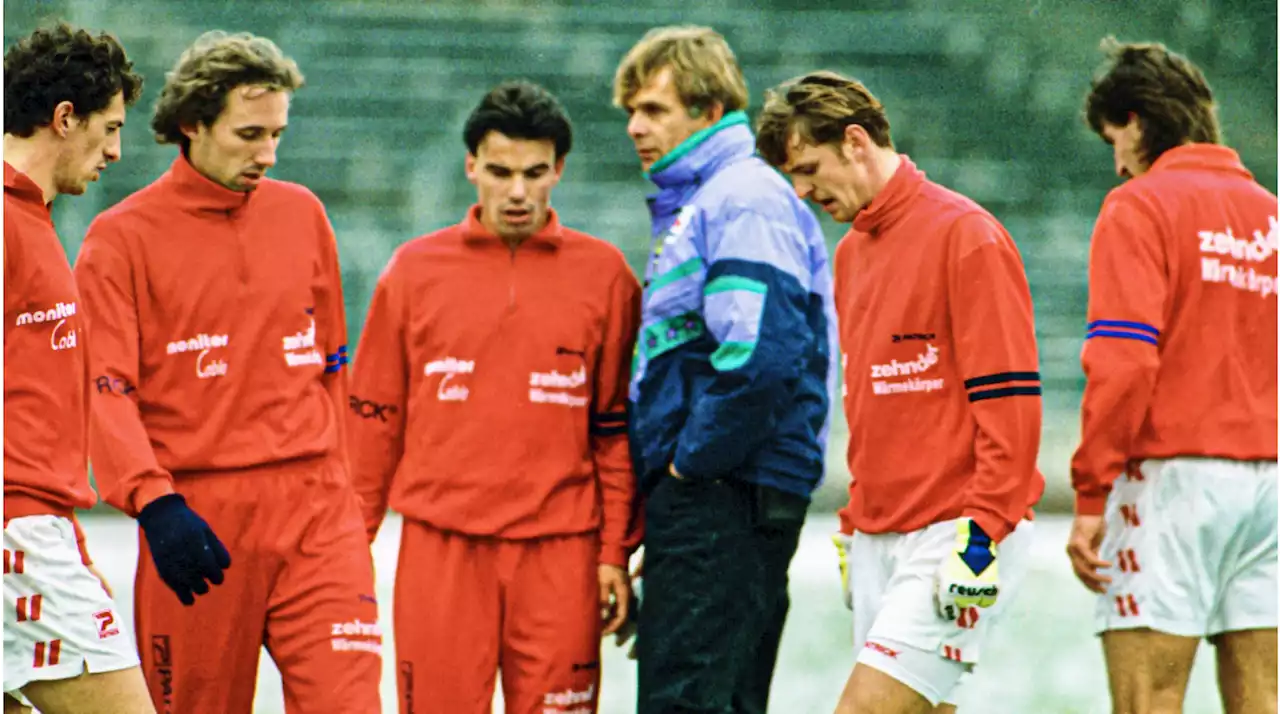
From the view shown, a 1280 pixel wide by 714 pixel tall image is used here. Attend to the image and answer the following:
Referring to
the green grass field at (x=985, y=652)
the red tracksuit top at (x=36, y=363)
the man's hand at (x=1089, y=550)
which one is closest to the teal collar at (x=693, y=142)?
the man's hand at (x=1089, y=550)

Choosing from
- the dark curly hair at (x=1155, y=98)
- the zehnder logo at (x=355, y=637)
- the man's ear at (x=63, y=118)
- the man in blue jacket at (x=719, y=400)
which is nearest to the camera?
the man's ear at (x=63, y=118)

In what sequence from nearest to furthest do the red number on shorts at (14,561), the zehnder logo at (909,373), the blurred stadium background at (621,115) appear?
the red number on shorts at (14,561) → the zehnder logo at (909,373) → the blurred stadium background at (621,115)

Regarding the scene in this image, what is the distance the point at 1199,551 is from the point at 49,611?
2.87 m

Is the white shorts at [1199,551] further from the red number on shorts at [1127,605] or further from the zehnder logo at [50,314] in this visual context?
the zehnder logo at [50,314]

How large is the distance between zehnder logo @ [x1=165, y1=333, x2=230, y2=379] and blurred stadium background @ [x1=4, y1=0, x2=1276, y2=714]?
5.86m

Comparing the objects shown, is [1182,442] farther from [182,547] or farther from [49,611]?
[49,611]

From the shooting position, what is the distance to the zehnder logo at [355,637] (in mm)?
5379

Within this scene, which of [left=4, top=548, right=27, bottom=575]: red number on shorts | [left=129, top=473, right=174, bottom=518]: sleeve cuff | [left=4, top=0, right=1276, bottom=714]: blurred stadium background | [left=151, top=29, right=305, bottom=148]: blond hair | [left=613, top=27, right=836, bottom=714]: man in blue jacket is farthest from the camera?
[left=4, top=0, right=1276, bottom=714]: blurred stadium background

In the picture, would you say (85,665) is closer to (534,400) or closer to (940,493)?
(534,400)

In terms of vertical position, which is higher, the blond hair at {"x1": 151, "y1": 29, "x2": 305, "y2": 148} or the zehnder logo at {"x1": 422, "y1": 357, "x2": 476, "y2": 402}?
the blond hair at {"x1": 151, "y1": 29, "x2": 305, "y2": 148}

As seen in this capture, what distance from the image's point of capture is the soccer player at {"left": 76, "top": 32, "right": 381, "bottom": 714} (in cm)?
538

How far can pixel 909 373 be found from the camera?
5.04 metres

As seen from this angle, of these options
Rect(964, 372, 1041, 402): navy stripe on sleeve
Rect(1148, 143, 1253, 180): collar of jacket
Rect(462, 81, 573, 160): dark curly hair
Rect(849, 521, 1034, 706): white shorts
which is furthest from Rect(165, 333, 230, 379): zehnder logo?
Rect(1148, 143, 1253, 180): collar of jacket

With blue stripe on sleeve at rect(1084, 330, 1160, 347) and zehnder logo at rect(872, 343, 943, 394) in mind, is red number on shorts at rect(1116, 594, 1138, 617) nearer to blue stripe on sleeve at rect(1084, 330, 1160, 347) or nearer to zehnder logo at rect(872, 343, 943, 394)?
blue stripe on sleeve at rect(1084, 330, 1160, 347)
